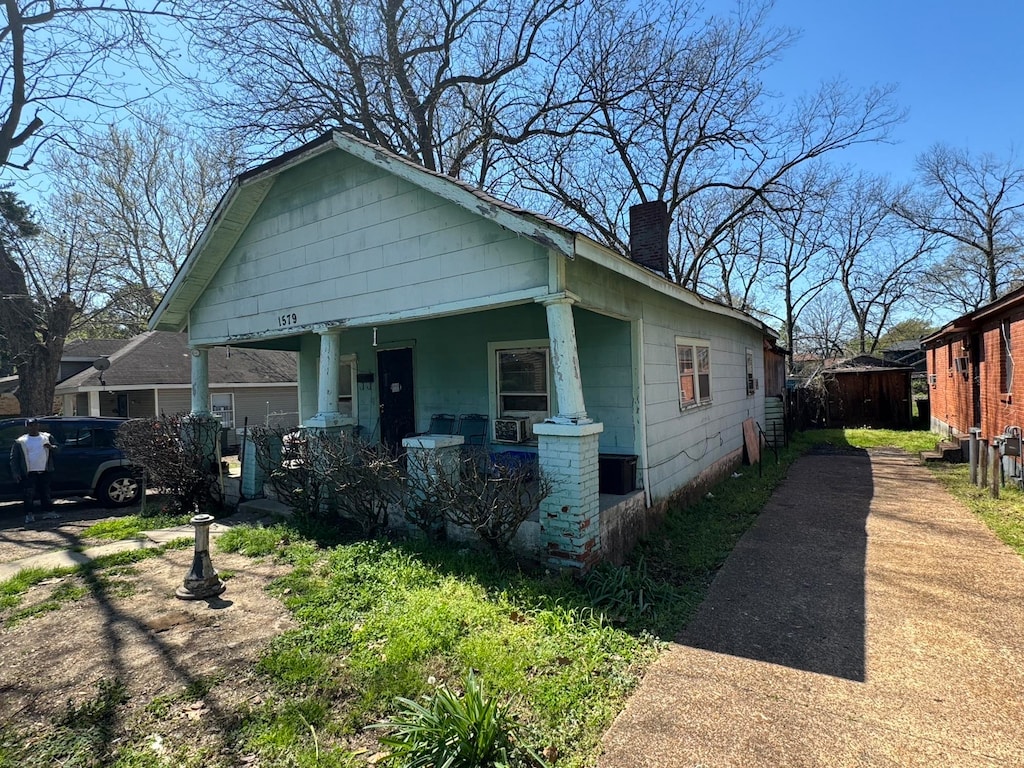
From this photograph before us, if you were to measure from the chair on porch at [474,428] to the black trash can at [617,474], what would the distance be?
7.37ft

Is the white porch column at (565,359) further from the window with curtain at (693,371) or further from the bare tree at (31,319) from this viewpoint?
the bare tree at (31,319)

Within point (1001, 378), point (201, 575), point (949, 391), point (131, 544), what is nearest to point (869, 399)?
point (949, 391)

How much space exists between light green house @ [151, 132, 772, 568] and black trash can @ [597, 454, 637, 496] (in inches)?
0.9

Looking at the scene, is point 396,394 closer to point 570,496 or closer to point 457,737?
point 570,496

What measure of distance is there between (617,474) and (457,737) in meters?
3.91

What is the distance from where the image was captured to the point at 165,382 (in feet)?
56.7

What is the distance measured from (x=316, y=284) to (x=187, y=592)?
13.2 ft

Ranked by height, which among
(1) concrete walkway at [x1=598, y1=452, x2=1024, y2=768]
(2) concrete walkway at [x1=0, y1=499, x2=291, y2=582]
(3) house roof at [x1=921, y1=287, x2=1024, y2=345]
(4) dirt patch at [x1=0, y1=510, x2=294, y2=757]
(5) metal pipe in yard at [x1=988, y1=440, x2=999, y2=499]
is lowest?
(1) concrete walkway at [x1=598, y1=452, x2=1024, y2=768]

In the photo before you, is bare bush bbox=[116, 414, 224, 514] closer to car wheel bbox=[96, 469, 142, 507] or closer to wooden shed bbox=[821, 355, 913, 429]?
car wheel bbox=[96, 469, 142, 507]

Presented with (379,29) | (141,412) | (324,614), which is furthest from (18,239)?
(324,614)

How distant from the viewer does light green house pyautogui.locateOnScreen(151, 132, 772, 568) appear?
4.89 metres

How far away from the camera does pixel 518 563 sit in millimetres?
4973

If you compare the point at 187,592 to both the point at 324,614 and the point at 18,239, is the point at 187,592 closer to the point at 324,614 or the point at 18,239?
the point at 324,614

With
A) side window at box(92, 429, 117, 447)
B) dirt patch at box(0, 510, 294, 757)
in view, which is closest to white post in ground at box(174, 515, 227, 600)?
dirt patch at box(0, 510, 294, 757)
